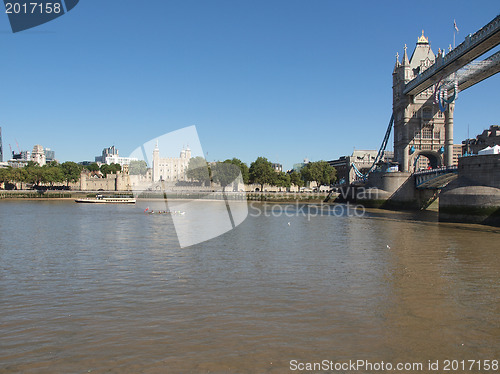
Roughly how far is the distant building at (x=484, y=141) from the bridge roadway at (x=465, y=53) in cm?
3788

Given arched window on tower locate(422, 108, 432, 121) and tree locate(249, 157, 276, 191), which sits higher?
arched window on tower locate(422, 108, 432, 121)

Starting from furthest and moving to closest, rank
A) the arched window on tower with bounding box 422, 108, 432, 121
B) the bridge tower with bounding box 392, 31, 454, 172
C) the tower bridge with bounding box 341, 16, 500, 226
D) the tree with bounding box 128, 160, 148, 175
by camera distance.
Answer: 1. the tree with bounding box 128, 160, 148, 175
2. the arched window on tower with bounding box 422, 108, 432, 121
3. the bridge tower with bounding box 392, 31, 454, 172
4. the tower bridge with bounding box 341, 16, 500, 226

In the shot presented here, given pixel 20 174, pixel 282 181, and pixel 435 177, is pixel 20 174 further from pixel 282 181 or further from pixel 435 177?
pixel 435 177

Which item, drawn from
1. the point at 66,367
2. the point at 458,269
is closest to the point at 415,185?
the point at 458,269

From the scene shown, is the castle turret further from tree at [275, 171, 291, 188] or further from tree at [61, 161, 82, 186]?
tree at [275, 171, 291, 188]

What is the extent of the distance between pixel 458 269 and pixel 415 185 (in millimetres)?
49662

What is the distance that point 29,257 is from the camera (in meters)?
21.5

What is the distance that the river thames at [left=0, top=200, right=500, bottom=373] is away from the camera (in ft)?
30.8

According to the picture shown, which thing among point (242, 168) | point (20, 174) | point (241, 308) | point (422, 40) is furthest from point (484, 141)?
point (20, 174)

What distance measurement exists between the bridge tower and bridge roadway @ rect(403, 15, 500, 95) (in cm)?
674

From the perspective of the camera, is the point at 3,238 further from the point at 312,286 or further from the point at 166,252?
the point at 312,286

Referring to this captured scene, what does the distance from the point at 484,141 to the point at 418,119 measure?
1390 inches

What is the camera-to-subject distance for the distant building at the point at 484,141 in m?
96.0

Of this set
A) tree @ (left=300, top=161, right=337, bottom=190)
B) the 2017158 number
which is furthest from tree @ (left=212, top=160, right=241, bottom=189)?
the 2017158 number
